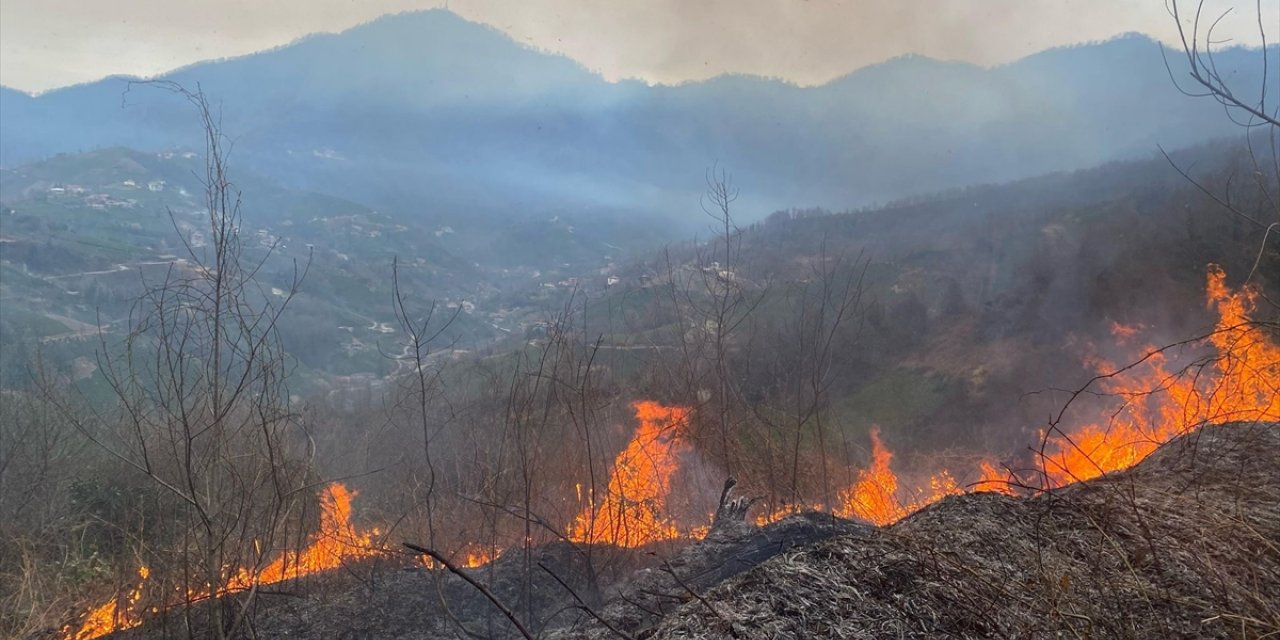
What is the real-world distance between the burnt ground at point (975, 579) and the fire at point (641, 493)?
4.51 feet

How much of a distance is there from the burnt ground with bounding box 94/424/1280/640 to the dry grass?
0.03ft

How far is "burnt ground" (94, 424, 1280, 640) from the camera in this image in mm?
3312

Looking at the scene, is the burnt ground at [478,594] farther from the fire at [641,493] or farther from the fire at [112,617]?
the fire at [641,493]

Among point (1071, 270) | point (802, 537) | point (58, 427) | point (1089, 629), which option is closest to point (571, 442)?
point (802, 537)

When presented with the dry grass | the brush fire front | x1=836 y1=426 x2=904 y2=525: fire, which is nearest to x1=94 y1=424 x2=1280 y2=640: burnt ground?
the dry grass

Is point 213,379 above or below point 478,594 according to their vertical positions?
above

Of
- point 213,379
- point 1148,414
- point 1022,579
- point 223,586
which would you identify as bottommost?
point 1148,414

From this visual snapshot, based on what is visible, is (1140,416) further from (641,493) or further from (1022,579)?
→ (1022,579)

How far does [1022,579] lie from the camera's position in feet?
12.4

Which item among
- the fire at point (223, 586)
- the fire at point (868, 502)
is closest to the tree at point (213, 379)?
the fire at point (223, 586)

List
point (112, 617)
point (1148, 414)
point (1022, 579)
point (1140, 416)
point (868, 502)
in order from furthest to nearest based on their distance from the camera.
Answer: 1. point (1140, 416)
2. point (1148, 414)
3. point (868, 502)
4. point (112, 617)
5. point (1022, 579)

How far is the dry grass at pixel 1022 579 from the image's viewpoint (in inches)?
129

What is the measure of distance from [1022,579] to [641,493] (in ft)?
21.6

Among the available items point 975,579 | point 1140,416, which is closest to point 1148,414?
point 1140,416
